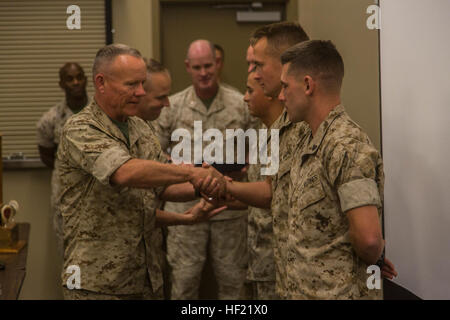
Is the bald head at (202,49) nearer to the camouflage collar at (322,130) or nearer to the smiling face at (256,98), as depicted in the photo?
the smiling face at (256,98)

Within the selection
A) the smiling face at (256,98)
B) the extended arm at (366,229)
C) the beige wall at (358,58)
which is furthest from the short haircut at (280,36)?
the extended arm at (366,229)

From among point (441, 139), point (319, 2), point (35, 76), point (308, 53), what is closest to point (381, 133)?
point (441, 139)

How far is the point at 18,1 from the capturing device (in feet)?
14.0

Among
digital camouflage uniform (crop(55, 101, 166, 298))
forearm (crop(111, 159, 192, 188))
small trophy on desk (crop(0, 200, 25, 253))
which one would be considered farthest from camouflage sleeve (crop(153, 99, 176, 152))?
forearm (crop(111, 159, 192, 188))

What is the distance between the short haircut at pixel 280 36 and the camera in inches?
94.2

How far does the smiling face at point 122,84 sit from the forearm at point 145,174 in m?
0.28

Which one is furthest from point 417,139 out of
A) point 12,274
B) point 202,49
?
point 202,49

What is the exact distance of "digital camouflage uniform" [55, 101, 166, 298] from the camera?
86.6 inches

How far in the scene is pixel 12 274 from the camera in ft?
8.10

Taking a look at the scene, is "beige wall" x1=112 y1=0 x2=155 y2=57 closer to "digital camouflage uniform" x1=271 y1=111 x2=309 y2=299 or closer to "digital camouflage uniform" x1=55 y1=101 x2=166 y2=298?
"digital camouflage uniform" x1=55 y1=101 x2=166 y2=298

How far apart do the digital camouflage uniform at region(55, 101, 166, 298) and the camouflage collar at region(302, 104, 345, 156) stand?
716mm

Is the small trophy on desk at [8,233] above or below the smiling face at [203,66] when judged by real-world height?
below

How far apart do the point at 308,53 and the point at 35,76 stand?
119 inches

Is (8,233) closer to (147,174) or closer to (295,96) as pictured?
(147,174)
